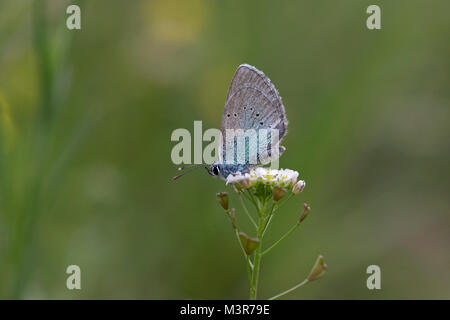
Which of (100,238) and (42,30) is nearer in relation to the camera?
(42,30)

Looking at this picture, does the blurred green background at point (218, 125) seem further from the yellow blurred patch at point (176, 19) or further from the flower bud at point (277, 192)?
the flower bud at point (277, 192)

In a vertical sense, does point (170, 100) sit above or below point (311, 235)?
above

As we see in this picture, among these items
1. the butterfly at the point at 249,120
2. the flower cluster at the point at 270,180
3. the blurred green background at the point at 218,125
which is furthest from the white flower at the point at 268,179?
the blurred green background at the point at 218,125

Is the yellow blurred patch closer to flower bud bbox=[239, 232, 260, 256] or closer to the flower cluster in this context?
the flower cluster

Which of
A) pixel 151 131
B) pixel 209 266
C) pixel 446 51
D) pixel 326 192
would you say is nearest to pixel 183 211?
pixel 209 266

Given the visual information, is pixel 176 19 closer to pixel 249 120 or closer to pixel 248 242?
pixel 249 120
